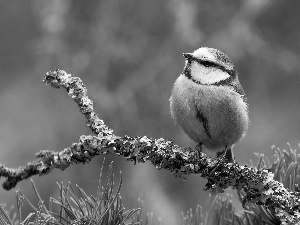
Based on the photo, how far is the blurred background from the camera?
10.4 feet

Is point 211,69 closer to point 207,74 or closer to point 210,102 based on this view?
point 207,74

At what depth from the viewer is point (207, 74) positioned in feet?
7.78

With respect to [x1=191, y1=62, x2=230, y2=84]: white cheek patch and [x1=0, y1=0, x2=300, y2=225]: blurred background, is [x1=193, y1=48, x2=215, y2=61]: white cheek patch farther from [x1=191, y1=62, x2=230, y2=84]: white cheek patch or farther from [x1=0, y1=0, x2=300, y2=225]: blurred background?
[x1=0, y1=0, x2=300, y2=225]: blurred background

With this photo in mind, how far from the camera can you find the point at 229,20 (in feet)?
10.8

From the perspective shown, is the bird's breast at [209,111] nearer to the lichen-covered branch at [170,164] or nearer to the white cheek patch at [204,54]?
the white cheek patch at [204,54]

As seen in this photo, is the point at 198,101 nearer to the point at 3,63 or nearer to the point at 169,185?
the point at 169,185

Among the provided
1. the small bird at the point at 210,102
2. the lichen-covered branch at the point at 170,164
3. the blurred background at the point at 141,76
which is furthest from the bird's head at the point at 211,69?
the blurred background at the point at 141,76

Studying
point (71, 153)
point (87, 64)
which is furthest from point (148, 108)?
point (71, 153)

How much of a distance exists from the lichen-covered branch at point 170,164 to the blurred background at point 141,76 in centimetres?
137

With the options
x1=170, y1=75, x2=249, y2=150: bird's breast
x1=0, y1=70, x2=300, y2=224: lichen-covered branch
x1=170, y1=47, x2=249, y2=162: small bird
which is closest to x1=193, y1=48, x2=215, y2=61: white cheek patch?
x1=170, y1=47, x2=249, y2=162: small bird

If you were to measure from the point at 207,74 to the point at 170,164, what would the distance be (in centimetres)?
74

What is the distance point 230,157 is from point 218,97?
1.66ft

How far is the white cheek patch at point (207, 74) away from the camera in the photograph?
2354 mm

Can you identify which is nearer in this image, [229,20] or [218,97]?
[218,97]
